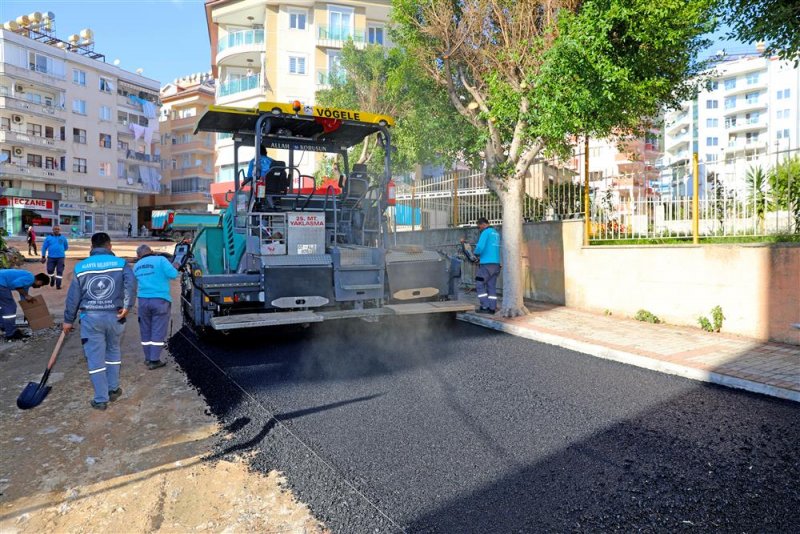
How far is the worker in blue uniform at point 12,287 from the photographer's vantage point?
793cm

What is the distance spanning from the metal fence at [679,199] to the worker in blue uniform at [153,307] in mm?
3062

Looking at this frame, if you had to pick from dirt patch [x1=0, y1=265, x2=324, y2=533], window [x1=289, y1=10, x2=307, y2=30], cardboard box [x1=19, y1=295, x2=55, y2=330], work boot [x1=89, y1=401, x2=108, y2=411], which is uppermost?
window [x1=289, y1=10, x2=307, y2=30]

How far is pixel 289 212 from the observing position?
276 inches

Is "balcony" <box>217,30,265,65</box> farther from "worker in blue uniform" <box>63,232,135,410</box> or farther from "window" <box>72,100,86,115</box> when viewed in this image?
"worker in blue uniform" <box>63,232,135,410</box>

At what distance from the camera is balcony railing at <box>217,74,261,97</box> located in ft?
110

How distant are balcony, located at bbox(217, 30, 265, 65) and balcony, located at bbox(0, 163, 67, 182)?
18540mm

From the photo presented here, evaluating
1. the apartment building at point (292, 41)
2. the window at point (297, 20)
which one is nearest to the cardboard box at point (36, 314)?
the apartment building at point (292, 41)

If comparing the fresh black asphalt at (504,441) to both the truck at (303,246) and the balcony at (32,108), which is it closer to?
the truck at (303,246)

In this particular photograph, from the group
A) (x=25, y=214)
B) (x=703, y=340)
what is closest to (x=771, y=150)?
(x=703, y=340)

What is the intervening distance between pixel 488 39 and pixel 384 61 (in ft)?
28.3

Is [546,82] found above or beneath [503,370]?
above

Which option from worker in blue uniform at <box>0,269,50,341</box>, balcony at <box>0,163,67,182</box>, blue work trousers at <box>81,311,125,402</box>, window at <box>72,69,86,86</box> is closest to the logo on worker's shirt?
blue work trousers at <box>81,311,125,402</box>

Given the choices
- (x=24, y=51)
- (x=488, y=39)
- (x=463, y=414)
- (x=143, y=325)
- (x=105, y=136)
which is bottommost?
(x=463, y=414)

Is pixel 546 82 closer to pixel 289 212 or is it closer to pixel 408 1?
pixel 408 1
